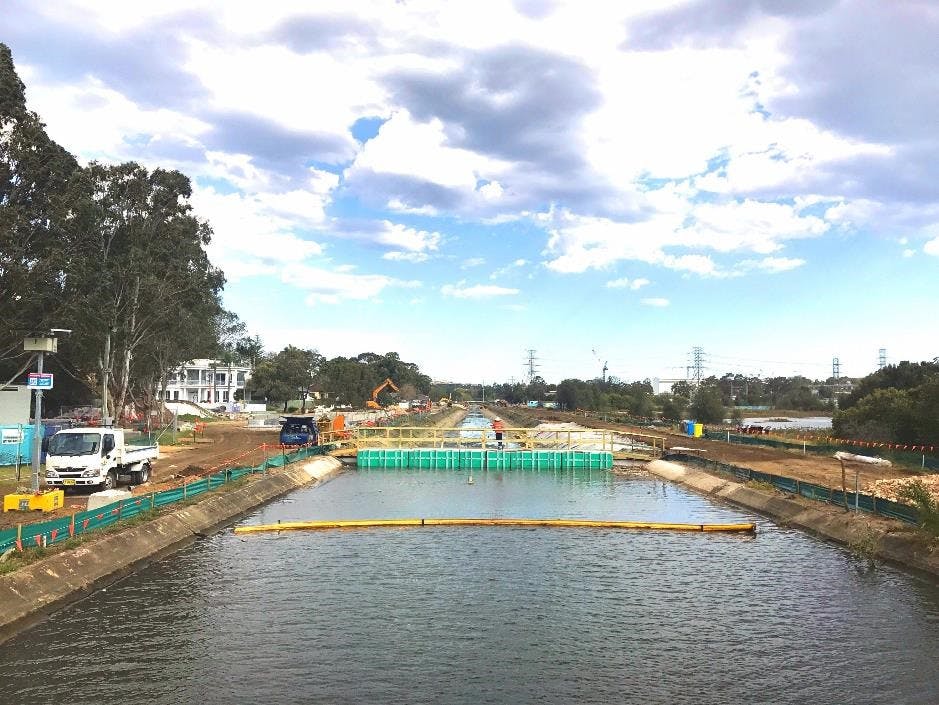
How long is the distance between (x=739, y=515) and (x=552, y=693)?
30893 millimetres

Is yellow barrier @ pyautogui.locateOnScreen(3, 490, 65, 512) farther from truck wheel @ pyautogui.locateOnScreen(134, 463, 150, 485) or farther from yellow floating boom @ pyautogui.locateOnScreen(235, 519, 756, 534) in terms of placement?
truck wheel @ pyautogui.locateOnScreen(134, 463, 150, 485)

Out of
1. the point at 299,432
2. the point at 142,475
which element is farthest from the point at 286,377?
the point at 142,475

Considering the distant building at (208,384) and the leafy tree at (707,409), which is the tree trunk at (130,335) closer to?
the leafy tree at (707,409)

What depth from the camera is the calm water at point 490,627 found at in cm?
1634

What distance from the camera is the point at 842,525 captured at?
3472cm

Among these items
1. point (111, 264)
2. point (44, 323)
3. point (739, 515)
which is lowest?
point (739, 515)

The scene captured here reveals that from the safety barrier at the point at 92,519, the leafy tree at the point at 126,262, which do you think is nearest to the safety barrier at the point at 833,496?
the safety barrier at the point at 92,519

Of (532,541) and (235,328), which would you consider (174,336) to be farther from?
(235,328)

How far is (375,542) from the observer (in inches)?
1309

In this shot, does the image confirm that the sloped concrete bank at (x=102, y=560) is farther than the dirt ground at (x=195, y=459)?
No

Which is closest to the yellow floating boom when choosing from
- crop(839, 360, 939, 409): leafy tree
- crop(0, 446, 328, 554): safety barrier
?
crop(0, 446, 328, 554): safety barrier

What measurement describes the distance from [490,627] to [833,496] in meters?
26.5

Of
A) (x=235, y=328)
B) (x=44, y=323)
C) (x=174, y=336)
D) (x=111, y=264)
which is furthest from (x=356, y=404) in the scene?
(x=44, y=323)

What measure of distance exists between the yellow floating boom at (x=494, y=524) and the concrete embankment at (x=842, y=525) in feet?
11.1
